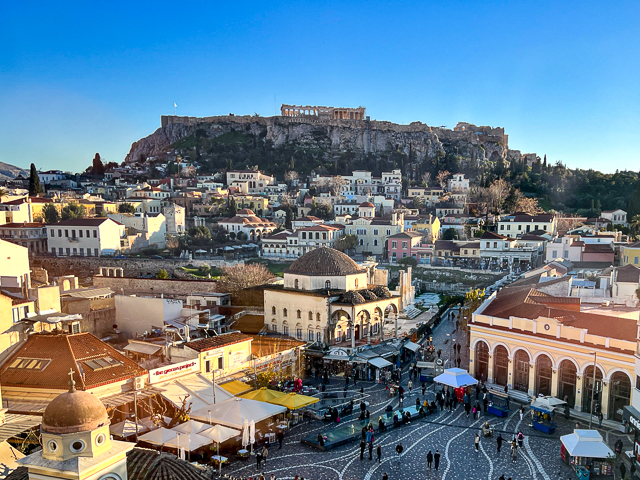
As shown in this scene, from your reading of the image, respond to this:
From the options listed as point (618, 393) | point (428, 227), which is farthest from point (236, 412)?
point (428, 227)

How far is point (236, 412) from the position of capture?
17375 millimetres

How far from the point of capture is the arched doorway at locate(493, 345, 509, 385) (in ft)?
76.8

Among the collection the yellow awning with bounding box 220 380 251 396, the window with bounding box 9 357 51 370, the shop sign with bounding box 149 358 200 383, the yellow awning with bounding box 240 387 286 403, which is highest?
the window with bounding box 9 357 51 370

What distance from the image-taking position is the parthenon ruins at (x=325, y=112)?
→ 126812 mm

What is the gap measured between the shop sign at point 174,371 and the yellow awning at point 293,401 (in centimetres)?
342

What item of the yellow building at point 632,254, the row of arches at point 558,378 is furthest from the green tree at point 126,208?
the row of arches at point 558,378

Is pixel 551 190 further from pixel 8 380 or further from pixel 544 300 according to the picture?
pixel 8 380

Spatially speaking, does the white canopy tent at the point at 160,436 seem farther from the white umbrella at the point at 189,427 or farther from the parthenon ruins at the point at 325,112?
the parthenon ruins at the point at 325,112

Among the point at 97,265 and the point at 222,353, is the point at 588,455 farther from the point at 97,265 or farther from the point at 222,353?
the point at 97,265

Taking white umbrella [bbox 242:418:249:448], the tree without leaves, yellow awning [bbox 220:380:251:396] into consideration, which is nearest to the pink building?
the tree without leaves

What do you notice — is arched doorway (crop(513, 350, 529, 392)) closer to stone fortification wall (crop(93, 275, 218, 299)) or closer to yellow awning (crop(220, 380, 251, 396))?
yellow awning (crop(220, 380, 251, 396))

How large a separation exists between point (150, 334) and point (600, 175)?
88895mm

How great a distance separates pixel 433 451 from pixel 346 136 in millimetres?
106911

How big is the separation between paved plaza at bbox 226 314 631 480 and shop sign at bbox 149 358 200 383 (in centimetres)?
447
